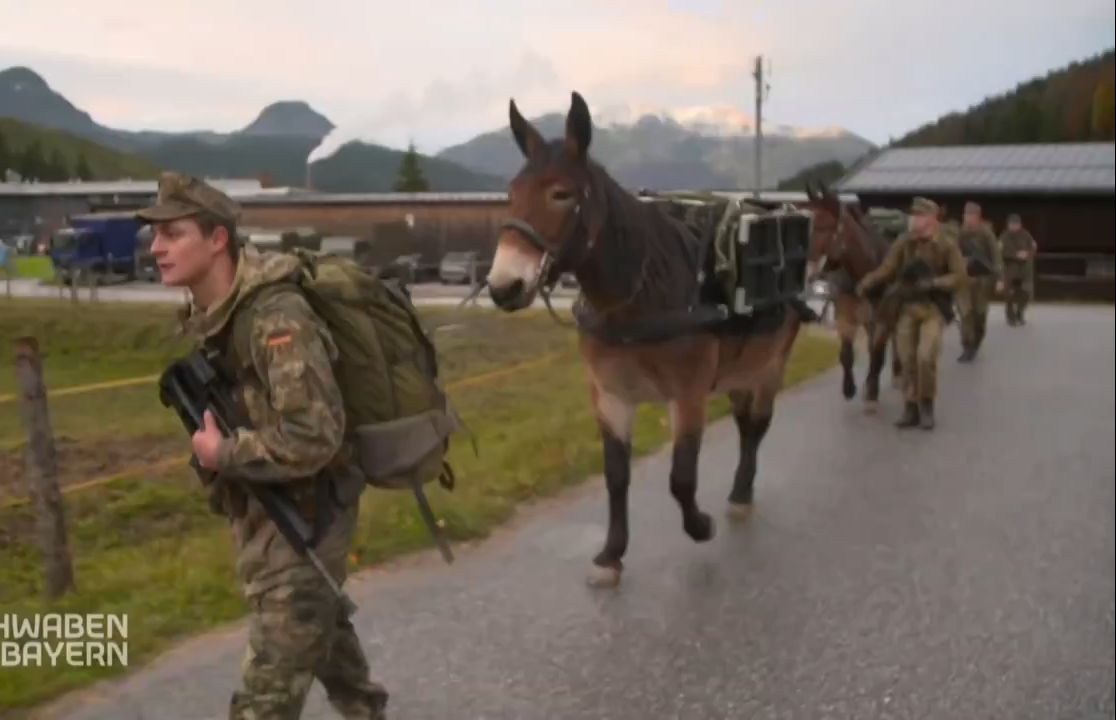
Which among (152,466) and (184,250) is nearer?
(184,250)

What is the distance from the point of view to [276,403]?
295cm

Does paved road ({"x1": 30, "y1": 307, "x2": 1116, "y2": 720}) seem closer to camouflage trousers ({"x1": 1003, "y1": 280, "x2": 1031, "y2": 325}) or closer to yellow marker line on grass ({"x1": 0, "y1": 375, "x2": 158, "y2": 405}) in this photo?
camouflage trousers ({"x1": 1003, "y1": 280, "x2": 1031, "y2": 325})

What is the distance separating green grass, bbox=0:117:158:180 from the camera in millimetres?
4363

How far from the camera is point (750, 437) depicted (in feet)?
24.2

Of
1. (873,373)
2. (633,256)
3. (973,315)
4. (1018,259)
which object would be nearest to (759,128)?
(633,256)

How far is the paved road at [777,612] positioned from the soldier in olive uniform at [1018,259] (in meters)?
0.68

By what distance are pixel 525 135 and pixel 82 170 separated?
1.60 m

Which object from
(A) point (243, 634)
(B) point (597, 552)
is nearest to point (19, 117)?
(A) point (243, 634)

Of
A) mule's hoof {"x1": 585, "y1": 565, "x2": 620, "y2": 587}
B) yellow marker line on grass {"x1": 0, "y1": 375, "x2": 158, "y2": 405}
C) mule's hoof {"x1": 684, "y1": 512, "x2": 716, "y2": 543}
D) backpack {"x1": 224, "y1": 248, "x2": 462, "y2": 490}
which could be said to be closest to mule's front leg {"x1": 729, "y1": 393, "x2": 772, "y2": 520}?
mule's hoof {"x1": 684, "y1": 512, "x2": 716, "y2": 543}

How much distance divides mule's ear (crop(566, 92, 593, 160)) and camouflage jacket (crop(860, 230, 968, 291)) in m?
5.10

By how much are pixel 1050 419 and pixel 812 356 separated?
128 inches

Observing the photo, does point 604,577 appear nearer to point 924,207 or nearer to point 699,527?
point 699,527

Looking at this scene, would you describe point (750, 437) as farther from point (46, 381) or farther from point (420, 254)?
point (46, 381)

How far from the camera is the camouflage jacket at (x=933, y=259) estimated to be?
362 inches
